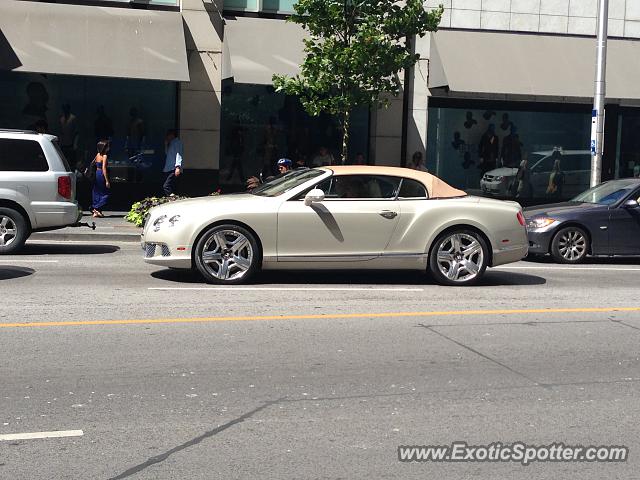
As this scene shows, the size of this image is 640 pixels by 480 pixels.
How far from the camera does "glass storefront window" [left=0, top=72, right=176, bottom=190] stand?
2302cm

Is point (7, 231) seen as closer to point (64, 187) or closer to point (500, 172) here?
point (64, 187)

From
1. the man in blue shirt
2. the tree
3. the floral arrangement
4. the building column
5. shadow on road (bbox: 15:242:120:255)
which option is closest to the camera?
shadow on road (bbox: 15:242:120:255)

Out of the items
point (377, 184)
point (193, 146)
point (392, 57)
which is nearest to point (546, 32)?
point (392, 57)

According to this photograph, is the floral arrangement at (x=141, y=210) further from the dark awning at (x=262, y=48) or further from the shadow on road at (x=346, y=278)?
the shadow on road at (x=346, y=278)

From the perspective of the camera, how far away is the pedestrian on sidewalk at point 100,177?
21.1 metres

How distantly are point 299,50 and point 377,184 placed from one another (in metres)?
10.9

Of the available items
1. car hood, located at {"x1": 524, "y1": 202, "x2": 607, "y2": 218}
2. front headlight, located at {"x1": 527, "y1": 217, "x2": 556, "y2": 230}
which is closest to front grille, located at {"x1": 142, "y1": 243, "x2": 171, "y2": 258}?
front headlight, located at {"x1": 527, "y1": 217, "x2": 556, "y2": 230}

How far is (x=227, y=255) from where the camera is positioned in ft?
41.2

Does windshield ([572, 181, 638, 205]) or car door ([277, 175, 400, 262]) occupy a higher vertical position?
windshield ([572, 181, 638, 205])

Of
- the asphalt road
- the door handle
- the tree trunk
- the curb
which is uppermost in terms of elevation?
the tree trunk

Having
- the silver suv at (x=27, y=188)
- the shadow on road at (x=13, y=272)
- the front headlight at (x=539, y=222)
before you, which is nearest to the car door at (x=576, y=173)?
the front headlight at (x=539, y=222)

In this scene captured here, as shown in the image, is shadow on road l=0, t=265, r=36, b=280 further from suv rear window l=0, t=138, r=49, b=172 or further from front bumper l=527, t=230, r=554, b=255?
front bumper l=527, t=230, r=554, b=255

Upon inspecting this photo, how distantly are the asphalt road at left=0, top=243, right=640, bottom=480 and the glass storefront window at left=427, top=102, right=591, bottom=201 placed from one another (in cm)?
1322

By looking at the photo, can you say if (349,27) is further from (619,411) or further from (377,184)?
(619,411)
